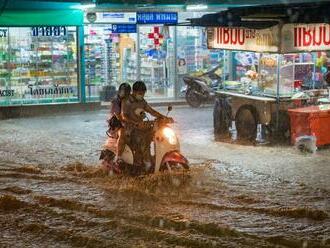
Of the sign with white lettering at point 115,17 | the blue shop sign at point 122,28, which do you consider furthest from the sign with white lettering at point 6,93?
the blue shop sign at point 122,28

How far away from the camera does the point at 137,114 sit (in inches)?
402

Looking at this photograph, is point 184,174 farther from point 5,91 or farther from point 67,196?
point 5,91

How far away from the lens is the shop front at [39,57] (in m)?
18.9

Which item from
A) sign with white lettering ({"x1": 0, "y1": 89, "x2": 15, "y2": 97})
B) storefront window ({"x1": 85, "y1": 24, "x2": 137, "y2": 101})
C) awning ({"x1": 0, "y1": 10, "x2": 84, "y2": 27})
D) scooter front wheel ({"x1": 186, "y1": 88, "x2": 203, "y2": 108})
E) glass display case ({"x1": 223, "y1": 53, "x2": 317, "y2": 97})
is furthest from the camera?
storefront window ({"x1": 85, "y1": 24, "x2": 137, "y2": 101})

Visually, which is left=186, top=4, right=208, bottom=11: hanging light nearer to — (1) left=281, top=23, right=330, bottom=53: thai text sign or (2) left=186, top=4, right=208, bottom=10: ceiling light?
(2) left=186, top=4, right=208, bottom=10: ceiling light

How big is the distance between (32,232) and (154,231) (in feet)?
4.88

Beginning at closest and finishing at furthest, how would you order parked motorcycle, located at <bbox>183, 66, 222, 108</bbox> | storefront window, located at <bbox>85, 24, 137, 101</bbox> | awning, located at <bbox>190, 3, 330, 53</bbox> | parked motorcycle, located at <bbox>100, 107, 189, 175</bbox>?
parked motorcycle, located at <bbox>100, 107, 189, 175</bbox> → awning, located at <bbox>190, 3, 330, 53</bbox> → parked motorcycle, located at <bbox>183, 66, 222, 108</bbox> → storefront window, located at <bbox>85, 24, 137, 101</bbox>

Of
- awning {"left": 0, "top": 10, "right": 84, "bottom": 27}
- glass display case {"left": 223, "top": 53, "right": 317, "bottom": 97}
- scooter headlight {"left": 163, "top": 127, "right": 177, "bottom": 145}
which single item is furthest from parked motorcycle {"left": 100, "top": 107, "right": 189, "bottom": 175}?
awning {"left": 0, "top": 10, "right": 84, "bottom": 27}

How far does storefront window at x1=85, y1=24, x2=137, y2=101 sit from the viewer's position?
20.5 metres

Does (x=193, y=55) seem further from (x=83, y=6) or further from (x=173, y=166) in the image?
(x=173, y=166)

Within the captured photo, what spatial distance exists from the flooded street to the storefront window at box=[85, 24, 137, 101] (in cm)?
674

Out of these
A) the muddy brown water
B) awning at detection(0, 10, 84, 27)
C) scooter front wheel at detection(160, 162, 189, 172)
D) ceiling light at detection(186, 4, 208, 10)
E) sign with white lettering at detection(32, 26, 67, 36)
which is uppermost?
ceiling light at detection(186, 4, 208, 10)

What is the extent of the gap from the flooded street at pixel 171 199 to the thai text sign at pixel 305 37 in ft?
7.00

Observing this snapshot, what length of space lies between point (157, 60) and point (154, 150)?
11933mm
